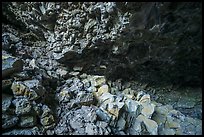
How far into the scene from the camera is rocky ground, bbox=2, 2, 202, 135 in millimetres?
2727

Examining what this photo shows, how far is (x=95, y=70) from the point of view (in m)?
3.89

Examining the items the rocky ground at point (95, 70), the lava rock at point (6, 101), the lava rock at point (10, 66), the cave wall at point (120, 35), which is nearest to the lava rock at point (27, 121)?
the rocky ground at point (95, 70)

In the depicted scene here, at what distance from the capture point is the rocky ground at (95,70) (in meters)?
2.73

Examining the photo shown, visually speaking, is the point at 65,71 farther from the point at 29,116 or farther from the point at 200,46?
the point at 200,46

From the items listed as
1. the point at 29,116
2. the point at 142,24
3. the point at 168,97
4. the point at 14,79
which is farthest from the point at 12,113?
the point at 168,97

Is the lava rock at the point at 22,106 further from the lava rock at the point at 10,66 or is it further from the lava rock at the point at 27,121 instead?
the lava rock at the point at 10,66

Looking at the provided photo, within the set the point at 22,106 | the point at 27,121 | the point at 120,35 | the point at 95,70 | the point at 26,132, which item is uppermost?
the point at 120,35

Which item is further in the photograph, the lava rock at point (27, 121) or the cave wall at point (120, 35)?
the cave wall at point (120, 35)

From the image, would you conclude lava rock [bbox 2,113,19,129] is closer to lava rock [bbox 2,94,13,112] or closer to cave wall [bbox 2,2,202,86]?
lava rock [bbox 2,94,13,112]

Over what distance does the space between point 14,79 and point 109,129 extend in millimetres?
1272

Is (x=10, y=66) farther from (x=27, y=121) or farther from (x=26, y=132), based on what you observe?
(x=26, y=132)

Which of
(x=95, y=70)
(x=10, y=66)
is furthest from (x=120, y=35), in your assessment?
(x=10, y=66)

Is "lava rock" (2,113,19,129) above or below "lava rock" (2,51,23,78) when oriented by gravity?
below

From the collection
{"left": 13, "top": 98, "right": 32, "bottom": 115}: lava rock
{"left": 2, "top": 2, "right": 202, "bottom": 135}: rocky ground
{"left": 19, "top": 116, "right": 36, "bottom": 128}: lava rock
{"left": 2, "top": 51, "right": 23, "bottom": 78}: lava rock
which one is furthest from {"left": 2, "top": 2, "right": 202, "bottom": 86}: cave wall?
{"left": 19, "top": 116, "right": 36, "bottom": 128}: lava rock
